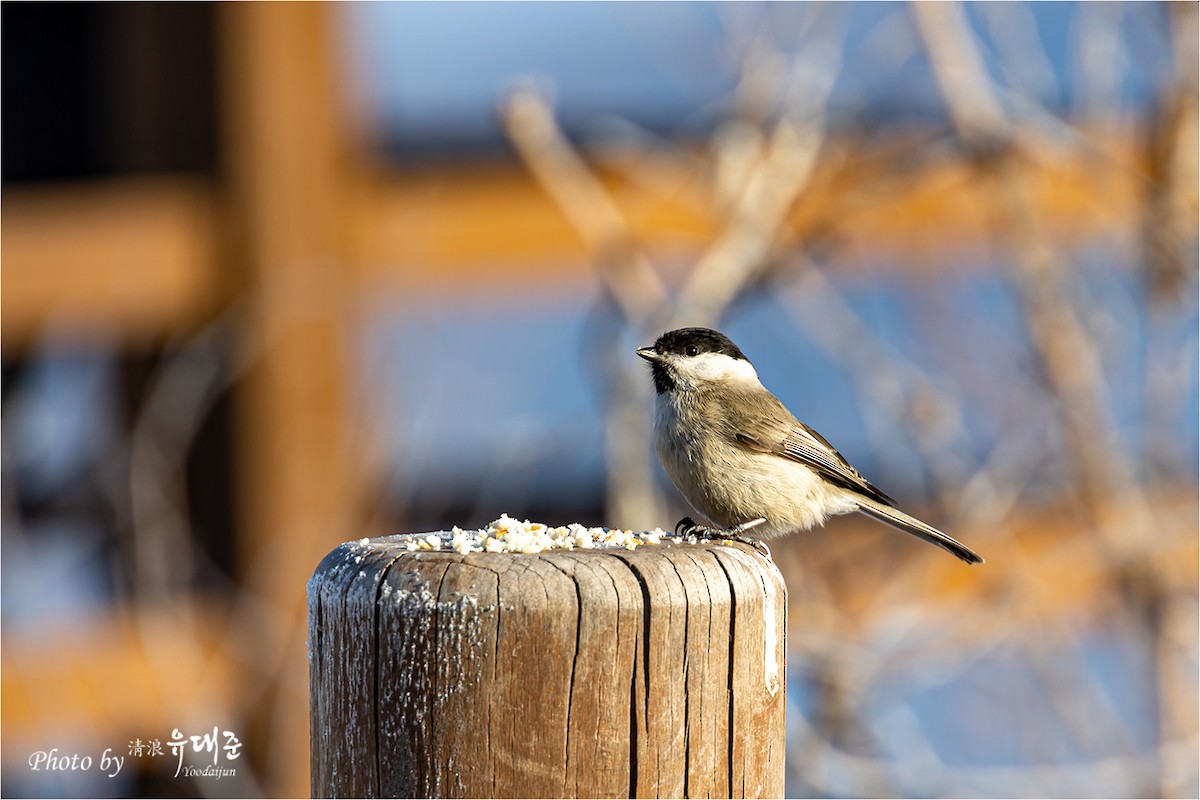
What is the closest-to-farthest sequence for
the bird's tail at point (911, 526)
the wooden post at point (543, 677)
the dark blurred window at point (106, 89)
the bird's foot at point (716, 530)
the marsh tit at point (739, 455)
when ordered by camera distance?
the wooden post at point (543, 677), the bird's foot at point (716, 530), the marsh tit at point (739, 455), the bird's tail at point (911, 526), the dark blurred window at point (106, 89)

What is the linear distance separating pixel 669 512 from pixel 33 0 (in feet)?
16.8

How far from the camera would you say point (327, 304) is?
15.5ft

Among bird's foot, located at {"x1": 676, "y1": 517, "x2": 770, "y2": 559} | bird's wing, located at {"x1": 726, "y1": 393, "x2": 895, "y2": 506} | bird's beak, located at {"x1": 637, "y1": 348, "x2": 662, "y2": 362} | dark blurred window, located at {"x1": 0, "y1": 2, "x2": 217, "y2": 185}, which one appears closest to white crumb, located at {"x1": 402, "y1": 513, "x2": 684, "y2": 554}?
bird's foot, located at {"x1": 676, "y1": 517, "x2": 770, "y2": 559}

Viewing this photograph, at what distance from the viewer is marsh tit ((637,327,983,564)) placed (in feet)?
11.2

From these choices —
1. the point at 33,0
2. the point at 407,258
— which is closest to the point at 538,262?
the point at 407,258

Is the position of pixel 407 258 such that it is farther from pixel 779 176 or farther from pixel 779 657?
pixel 779 657

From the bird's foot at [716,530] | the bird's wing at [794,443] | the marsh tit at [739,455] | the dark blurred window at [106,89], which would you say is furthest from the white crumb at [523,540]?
the dark blurred window at [106,89]

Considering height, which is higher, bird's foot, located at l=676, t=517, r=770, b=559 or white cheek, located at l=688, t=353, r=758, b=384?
white cheek, located at l=688, t=353, r=758, b=384

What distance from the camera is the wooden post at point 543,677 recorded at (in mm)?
1688

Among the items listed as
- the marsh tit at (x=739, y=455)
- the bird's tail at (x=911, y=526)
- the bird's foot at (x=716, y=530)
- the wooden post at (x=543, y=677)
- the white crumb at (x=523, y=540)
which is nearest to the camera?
the wooden post at (x=543, y=677)

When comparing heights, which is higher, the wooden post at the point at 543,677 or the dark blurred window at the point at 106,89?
the dark blurred window at the point at 106,89

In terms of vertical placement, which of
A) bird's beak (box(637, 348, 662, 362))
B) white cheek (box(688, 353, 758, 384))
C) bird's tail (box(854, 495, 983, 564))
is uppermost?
bird's beak (box(637, 348, 662, 362))

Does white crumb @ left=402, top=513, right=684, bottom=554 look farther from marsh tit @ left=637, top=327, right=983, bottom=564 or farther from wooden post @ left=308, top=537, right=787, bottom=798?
marsh tit @ left=637, top=327, right=983, bottom=564

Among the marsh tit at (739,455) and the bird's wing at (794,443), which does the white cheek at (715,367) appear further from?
the bird's wing at (794,443)
